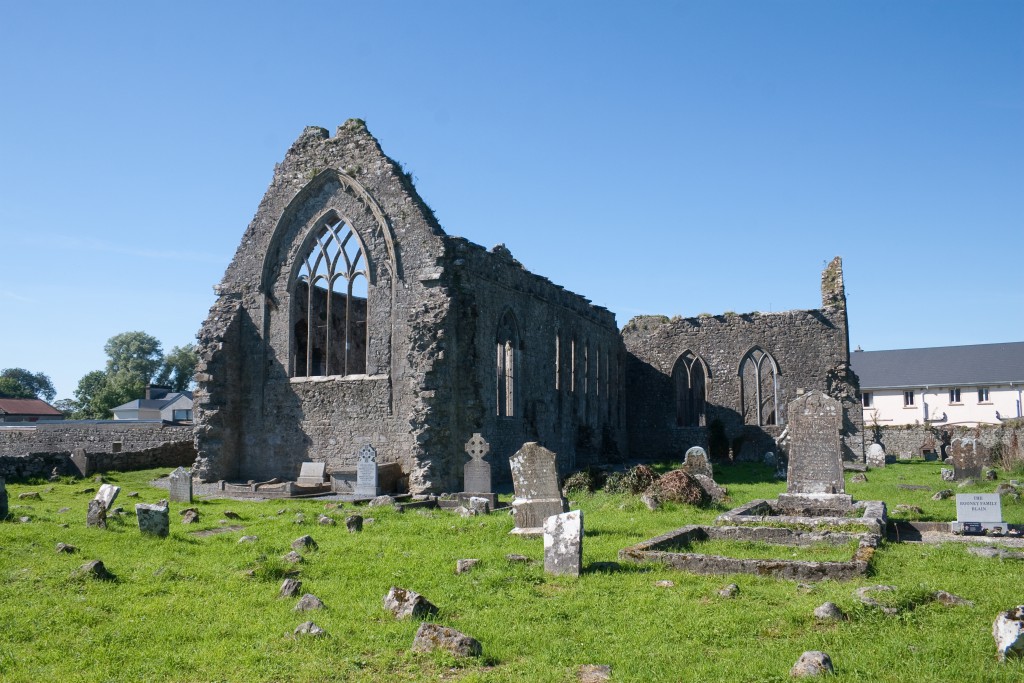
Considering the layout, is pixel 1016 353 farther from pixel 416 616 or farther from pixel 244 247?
pixel 416 616

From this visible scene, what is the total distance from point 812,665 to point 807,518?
23.9 ft

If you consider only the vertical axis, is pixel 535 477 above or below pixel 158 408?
below

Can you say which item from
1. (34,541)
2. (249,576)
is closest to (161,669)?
(249,576)

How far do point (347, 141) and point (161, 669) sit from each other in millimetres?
17526

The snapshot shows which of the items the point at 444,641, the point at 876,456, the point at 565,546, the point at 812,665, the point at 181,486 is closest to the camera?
the point at 812,665

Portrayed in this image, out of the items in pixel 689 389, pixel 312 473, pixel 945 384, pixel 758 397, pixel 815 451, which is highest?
pixel 945 384

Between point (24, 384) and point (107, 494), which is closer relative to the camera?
point (107, 494)

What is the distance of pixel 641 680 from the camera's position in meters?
5.49

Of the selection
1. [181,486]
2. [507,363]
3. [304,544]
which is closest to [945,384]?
[507,363]

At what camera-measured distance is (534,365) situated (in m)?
24.6

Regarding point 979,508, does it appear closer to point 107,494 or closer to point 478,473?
point 478,473

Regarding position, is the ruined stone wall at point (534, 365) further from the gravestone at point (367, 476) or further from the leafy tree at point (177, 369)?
the leafy tree at point (177, 369)

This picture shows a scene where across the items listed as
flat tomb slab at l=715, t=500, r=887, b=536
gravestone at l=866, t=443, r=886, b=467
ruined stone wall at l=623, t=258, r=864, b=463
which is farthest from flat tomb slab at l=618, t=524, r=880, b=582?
gravestone at l=866, t=443, r=886, b=467

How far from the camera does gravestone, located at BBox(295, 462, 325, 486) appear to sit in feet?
67.4
